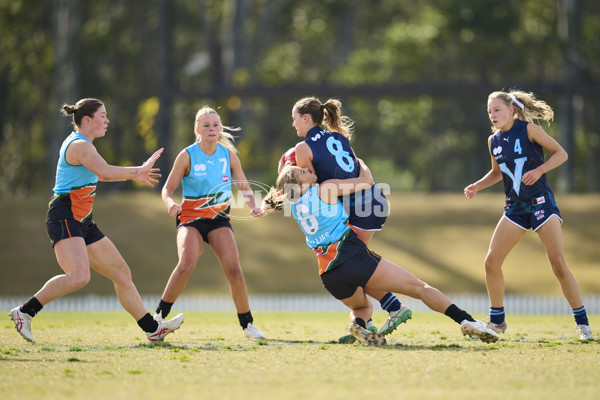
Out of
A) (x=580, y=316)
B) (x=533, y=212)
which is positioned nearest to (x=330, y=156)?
(x=533, y=212)

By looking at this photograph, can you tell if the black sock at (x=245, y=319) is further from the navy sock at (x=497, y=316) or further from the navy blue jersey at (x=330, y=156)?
the navy sock at (x=497, y=316)

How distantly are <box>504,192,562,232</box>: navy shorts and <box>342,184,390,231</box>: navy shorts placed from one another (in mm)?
1186

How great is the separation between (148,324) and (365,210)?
2.16 metres

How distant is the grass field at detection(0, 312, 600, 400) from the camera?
5010mm

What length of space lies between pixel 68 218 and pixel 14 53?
3494cm

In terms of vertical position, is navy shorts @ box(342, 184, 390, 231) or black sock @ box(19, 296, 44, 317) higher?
navy shorts @ box(342, 184, 390, 231)

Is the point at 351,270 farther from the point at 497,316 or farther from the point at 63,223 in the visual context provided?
the point at 63,223

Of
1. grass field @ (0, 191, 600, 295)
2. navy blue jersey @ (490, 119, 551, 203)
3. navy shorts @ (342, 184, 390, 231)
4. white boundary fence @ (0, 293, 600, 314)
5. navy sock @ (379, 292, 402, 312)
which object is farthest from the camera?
grass field @ (0, 191, 600, 295)

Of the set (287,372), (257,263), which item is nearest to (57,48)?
(257,263)

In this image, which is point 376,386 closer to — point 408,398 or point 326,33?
point 408,398

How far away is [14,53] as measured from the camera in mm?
39625

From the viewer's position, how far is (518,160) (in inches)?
306

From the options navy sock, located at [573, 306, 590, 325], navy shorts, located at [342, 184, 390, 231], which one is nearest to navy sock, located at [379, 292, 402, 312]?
navy shorts, located at [342, 184, 390, 231]

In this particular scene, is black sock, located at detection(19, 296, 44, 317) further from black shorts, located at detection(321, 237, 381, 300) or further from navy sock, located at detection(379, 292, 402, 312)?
navy sock, located at detection(379, 292, 402, 312)
